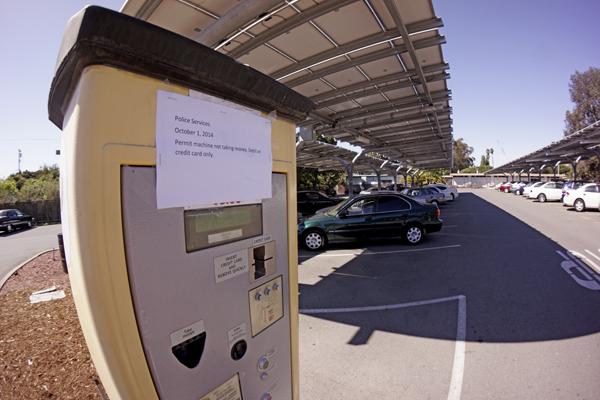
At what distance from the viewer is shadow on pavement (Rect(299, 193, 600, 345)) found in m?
4.32

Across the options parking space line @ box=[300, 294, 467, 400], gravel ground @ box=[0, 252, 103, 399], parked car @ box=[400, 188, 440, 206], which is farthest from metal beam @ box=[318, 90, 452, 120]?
parked car @ box=[400, 188, 440, 206]

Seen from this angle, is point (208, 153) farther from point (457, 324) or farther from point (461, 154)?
point (461, 154)

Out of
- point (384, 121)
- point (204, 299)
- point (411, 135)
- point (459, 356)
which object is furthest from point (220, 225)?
point (411, 135)

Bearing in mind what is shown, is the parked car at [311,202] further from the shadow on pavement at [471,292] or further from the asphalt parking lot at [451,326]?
the asphalt parking lot at [451,326]

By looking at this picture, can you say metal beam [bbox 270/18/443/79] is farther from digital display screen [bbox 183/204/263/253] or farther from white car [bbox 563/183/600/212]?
white car [bbox 563/183/600/212]

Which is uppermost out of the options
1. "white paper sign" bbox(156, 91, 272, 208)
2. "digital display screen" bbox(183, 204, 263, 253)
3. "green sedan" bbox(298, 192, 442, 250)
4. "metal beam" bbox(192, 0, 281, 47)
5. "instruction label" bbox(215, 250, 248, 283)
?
"metal beam" bbox(192, 0, 281, 47)

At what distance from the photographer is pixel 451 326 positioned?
4.40 meters

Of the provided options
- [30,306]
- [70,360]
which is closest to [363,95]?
[70,360]

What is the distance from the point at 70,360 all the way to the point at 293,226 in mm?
3601

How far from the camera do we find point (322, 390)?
3219mm

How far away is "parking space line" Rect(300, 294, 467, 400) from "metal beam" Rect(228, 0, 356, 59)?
4242 millimetres

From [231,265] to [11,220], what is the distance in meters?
27.1

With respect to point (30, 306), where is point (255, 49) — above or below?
above

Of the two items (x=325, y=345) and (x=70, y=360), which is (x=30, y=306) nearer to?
(x=70, y=360)
